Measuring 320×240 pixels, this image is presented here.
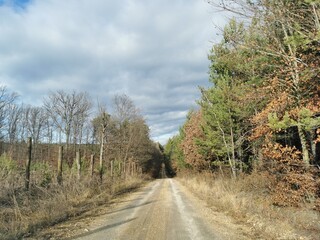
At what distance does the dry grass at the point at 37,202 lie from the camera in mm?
9973

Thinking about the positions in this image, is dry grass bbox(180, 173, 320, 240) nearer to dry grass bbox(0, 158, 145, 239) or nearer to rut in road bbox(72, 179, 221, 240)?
rut in road bbox(72, 179, 221, 240)

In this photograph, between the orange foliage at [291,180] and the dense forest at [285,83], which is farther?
the orange foliage at [291,180]

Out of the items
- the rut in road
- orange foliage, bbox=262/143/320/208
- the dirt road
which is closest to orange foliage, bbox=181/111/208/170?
orange foliage, bbox=262/143/320/208

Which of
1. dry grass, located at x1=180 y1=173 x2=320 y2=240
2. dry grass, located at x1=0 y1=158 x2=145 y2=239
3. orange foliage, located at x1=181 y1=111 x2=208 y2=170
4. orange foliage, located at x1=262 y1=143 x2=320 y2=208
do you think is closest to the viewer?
dry grass, located at x1=180 y1=173 x2=320 y2=240

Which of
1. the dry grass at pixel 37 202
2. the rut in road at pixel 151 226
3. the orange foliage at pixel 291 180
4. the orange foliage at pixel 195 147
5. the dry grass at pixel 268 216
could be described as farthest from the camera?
the orange foliage at pixel 195 147

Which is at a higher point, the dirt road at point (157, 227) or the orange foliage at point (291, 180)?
the orange foliage at point (291, 180)

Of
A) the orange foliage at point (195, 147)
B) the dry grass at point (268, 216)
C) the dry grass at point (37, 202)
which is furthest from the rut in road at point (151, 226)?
the orange foliage at point (195, 147)

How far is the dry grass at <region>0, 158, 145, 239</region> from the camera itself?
997 cm

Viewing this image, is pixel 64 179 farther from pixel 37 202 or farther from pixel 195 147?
pixel 195 147

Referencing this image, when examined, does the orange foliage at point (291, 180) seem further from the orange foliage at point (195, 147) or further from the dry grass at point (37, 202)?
the orange foliage at point (195, 147)

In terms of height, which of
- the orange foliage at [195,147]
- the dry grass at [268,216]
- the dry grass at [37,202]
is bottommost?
the dry grass at [268,216]

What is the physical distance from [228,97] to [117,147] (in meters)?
30.2

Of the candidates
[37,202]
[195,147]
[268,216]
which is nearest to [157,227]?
[268,216]

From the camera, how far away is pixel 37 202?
12586mm
